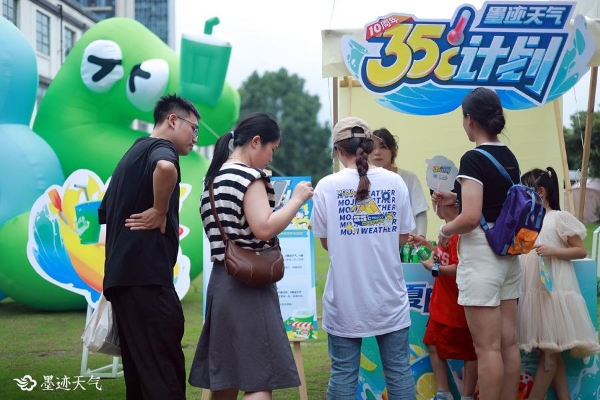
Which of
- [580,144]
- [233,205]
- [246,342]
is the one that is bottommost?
[246,342]

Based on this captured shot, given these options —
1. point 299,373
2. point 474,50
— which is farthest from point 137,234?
point 474,50

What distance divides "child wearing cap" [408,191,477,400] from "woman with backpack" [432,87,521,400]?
39cm

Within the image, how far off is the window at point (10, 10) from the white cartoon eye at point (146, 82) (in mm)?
1338

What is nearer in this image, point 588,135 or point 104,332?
point 104,332

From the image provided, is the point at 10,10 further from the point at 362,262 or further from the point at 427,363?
the point at 362,262

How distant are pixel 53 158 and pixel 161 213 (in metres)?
5.50

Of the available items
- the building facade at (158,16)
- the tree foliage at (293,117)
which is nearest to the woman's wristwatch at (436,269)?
the building facade at (158,16)

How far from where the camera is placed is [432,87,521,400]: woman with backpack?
301 centimetres

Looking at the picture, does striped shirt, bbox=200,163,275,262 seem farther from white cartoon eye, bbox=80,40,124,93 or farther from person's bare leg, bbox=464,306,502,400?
white cartoon eye, bbox=80,40,124,93

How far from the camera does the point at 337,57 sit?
153 inches

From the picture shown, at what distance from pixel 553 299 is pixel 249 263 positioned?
1.85 metres

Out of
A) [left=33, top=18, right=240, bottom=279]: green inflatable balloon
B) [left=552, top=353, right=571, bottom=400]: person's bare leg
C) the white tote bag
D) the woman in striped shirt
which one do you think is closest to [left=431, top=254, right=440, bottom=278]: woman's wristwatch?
[left=552, top=353, right=571, bottom=400]: person's bare leg

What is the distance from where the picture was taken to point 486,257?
3.08 metres

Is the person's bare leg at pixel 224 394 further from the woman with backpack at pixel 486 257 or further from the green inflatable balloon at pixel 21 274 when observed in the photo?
the green inflatable balloon at pixel 21 274
